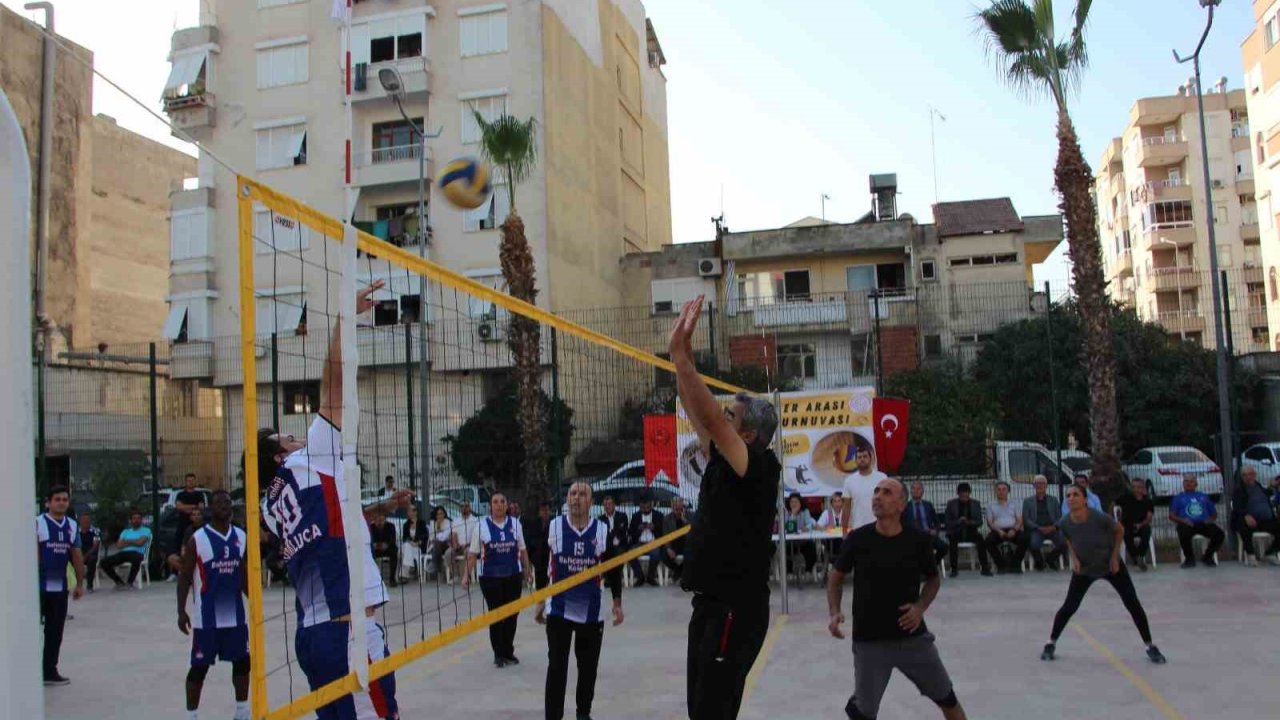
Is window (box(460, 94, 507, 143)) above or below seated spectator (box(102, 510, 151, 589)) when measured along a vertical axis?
above

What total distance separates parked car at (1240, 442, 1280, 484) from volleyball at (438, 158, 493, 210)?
59.9 ft

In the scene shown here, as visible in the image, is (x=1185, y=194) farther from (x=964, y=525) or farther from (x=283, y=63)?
(x=964, y=525)

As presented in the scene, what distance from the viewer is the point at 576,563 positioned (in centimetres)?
709

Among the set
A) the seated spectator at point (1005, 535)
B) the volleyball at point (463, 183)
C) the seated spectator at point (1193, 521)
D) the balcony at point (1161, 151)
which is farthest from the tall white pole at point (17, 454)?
the balcony at point (1161, 151)

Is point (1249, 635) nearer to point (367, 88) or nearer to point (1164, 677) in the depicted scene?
point (1164, 677)

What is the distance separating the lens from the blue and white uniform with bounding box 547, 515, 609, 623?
6.73 m

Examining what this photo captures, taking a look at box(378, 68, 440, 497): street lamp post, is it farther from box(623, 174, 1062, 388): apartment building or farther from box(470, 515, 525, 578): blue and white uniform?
box(623, 174, 1062, 388): apartment building

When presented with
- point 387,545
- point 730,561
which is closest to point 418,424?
point 387,545

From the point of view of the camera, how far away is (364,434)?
59.2ft

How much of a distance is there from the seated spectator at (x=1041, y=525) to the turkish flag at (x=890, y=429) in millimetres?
2948

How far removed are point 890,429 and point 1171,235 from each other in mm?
48337

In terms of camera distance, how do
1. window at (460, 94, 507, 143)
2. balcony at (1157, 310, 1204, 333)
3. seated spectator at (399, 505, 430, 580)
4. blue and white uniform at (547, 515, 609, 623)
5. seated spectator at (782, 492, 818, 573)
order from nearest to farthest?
blue and white uniform at (547, 515, 609, 623), seated spectator at (782, 492, 818, 573), seated spectator at (399, 505, 430, 580), window at (460, 94, 507, 143), balcony at (1157, 310, 1204, 333)

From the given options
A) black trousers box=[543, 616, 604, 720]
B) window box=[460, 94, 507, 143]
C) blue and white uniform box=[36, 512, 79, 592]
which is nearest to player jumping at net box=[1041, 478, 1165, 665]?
black trousers box=[543, 616, 604, 720]

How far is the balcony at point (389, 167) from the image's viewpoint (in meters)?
30.9
